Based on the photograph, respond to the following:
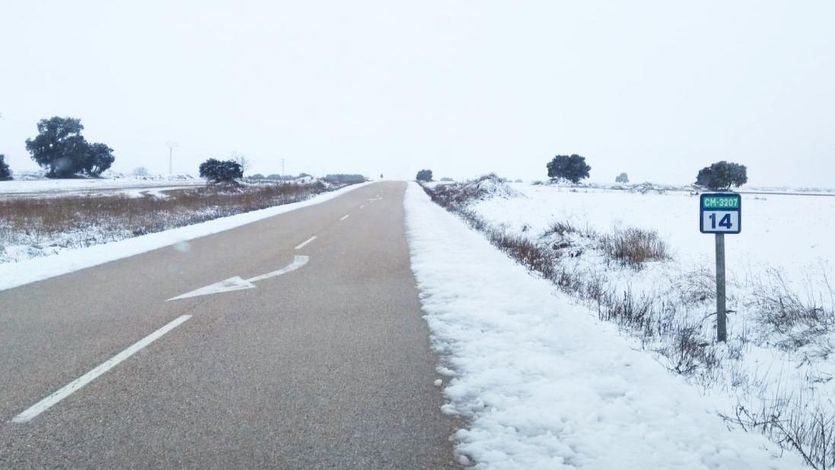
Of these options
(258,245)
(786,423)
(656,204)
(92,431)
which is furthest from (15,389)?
(656,204)

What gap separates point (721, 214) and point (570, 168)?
283ft

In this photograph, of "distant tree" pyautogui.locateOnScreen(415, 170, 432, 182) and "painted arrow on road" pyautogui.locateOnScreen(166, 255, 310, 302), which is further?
"distant tree" pyautogui.locateOnScreen(415, 170, 432, 182)

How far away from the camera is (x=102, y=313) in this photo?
641 cm

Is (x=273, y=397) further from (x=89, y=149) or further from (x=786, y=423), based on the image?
(x=89, y=149)

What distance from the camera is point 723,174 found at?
60.9 meters

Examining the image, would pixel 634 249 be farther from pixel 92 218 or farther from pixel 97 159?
pixel 97 159

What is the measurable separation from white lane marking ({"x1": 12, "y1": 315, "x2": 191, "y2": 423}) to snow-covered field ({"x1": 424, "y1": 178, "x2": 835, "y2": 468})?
4857mm

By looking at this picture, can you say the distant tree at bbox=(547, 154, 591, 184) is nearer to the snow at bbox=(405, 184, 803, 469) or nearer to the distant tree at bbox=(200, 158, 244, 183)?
the distant tree at bbox=(200, 158, 244, 183)

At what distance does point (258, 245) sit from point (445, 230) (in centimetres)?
642

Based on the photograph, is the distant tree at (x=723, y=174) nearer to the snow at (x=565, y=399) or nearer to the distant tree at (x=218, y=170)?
the distant tree at (x=218, y=170)

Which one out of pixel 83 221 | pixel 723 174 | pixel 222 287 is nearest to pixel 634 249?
pixel 222 287

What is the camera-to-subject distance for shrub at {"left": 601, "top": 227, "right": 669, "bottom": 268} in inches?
468

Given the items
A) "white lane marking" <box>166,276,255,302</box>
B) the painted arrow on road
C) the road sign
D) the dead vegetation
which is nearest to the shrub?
the road sign

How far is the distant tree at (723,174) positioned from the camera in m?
60.3
